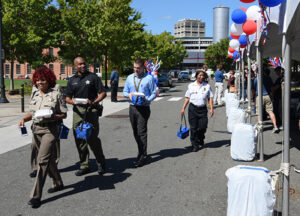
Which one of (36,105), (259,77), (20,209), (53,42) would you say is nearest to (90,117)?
(36,105)

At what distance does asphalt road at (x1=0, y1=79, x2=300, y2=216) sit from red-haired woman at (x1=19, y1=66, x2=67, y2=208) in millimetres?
344

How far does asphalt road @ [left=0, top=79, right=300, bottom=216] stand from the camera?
13.7 feet

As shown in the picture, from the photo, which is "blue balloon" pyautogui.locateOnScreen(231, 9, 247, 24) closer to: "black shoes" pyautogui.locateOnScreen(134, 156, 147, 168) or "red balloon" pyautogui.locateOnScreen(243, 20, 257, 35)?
"red balloon" pyautogui.locateOnScreen(243, 20, 257, 35)

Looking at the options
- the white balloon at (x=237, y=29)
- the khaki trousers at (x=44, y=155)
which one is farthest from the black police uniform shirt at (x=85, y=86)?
the white balloon at (x=237, y=29)

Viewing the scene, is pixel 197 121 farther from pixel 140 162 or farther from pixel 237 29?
pixel 237 29

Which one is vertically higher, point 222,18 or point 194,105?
point 222,18

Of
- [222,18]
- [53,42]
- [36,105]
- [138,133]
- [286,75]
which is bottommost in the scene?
[138,133]

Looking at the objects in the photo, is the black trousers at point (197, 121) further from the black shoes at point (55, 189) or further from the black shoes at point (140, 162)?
the black shoes at point (55, 189)

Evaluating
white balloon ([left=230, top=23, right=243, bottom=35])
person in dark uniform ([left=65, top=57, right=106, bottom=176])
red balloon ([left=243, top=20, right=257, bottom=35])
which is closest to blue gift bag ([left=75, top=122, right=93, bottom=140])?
person in dark uniform ([left=65, top=57, right=106, bottom=176])

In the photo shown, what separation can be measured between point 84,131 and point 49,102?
2.51ft

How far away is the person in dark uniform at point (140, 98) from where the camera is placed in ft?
19.3

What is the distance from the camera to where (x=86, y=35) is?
1037 inches

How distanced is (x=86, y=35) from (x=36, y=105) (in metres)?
A: 22.8

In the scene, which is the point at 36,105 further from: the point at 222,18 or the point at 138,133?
the point at 222,18
